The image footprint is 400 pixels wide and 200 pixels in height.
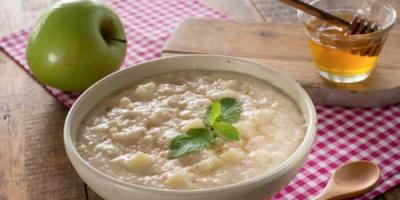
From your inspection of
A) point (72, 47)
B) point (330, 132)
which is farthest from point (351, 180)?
point (72, 47)

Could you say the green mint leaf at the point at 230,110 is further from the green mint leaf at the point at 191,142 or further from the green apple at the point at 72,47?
the green apple at the point at 72,47

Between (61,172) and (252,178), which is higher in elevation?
(252,178)

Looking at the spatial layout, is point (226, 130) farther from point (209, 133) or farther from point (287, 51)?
point (287, 51)

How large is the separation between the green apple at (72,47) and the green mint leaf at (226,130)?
34 cm

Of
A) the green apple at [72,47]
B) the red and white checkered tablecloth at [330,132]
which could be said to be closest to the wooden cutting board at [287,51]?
the red and white checkered tablecloth at [330,132]

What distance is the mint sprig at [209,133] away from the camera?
0.80m

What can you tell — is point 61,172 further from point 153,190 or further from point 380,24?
point 380,24

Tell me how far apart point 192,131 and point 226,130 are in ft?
0.14

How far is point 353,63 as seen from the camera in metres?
1.09

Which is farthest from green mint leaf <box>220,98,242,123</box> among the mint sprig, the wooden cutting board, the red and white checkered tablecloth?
the wooden cutting board

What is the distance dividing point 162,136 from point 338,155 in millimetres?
277

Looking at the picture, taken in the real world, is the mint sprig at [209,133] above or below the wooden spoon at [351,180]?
above

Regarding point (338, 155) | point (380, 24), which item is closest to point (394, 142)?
point (338, 155)

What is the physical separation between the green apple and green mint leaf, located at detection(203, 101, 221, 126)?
290 mm
